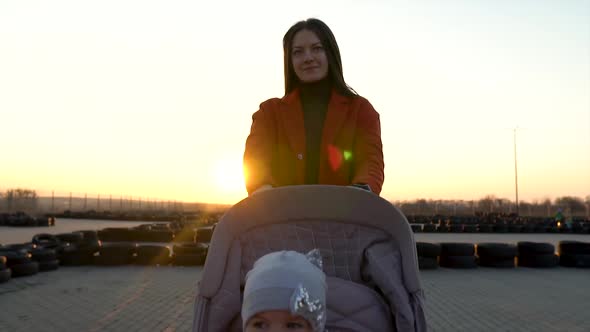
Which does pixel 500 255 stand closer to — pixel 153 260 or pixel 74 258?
pixel 153 260

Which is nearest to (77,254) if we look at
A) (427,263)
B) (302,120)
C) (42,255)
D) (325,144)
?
(42,255)

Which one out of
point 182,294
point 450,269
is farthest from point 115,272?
point 450,269

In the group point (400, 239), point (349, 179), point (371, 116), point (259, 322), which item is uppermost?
point (371, 116)

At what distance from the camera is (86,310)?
732 cm

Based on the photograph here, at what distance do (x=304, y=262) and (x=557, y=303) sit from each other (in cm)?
814

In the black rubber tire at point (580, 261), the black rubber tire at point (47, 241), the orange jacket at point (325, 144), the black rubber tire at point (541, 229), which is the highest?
the orange jacket at point (325, 144)

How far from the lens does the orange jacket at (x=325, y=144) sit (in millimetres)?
3107

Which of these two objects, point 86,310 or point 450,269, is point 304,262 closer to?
point 86,310

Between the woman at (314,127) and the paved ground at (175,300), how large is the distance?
3974 millimetres

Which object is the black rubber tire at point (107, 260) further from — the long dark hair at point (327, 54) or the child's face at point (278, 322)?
the child's face at point (278, 322)

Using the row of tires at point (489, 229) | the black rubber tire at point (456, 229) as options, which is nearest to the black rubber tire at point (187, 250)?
the row of tires at point (489, 229)

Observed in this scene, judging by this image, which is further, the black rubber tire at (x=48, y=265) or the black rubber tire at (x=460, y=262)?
the black rubber tire at (x=460, y=262)

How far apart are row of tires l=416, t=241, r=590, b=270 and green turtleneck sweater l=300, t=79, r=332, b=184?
1001 cm

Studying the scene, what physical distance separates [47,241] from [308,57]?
43.2 ft
